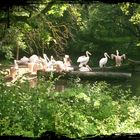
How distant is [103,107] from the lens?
7.07 meters

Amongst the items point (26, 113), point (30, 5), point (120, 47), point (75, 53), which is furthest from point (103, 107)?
point (75, 53)

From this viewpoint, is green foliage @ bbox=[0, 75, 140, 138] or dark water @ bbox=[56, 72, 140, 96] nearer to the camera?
green foliage @ bbox=[0, 75, 140, 138]

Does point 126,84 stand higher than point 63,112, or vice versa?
point 63,112

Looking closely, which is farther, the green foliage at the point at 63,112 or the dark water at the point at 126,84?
the dark water at the point at 126,84

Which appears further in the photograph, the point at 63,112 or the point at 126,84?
the point at 126,84

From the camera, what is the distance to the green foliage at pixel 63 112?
5.68m

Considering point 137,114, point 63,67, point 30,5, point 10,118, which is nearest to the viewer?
point 30,5

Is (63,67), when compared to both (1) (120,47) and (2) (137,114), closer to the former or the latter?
(1) (120,47)

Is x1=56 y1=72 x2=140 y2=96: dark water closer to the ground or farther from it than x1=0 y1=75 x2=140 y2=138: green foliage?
closer to the ground

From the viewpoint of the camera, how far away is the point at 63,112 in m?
6.31

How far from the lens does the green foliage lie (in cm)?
568

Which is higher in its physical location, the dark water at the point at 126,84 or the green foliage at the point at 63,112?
the green foliage at the point at 63,112

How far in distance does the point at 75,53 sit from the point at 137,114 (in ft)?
82.6

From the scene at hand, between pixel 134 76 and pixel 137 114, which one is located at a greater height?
pixel 137 114
